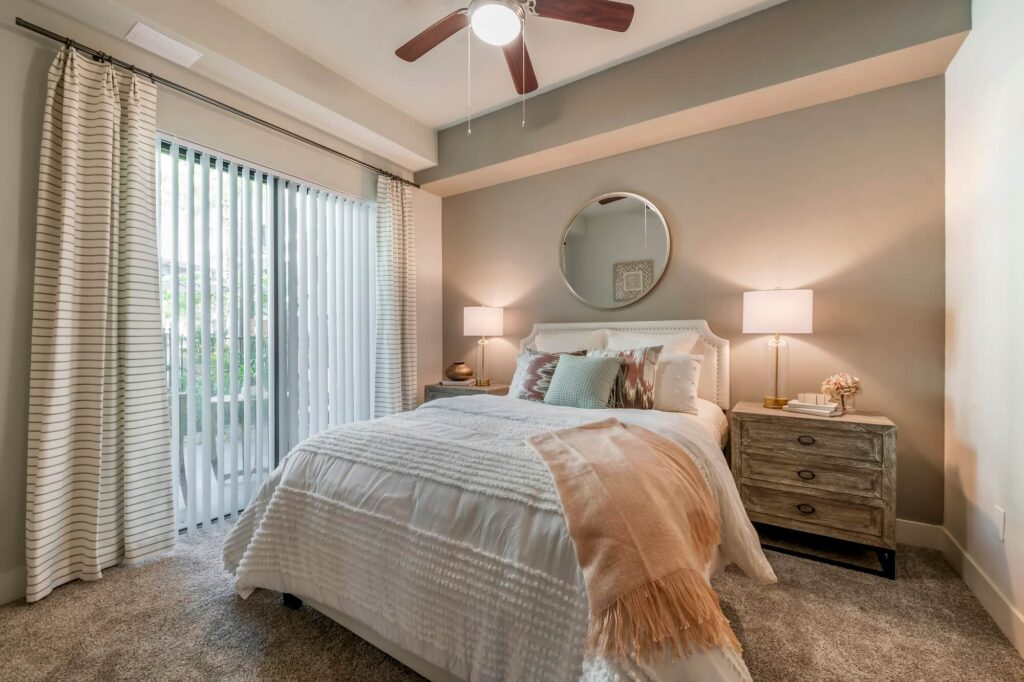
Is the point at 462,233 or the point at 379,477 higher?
the point at 462,233

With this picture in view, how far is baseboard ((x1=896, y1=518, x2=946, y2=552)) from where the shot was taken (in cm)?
232

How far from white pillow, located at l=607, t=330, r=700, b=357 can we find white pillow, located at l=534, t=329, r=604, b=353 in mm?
107

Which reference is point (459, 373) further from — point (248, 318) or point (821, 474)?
point (821, 474)

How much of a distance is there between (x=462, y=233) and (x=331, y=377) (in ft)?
5.93

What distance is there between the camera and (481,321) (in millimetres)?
3715

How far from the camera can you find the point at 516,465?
1394 millimetres

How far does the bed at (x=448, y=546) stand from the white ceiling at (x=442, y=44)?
2.23 meters

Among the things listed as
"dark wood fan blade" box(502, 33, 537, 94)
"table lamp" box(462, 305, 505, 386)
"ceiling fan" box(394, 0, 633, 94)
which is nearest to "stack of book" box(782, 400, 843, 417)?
"ceiling fan" box(394, 0, 633, 94)

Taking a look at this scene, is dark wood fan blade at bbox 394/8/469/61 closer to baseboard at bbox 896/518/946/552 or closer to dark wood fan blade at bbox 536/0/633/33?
dark wood fan blade at bbox 536/0/633/33

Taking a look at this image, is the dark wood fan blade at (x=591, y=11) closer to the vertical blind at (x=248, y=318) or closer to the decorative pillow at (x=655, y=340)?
the decorative pillow at (x=655, y=340)

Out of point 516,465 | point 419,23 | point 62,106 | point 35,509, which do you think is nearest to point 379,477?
point 516,465

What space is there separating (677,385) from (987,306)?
1.31 meters

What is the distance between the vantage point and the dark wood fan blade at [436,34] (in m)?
2.00

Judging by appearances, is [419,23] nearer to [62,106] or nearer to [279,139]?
[279,139]
